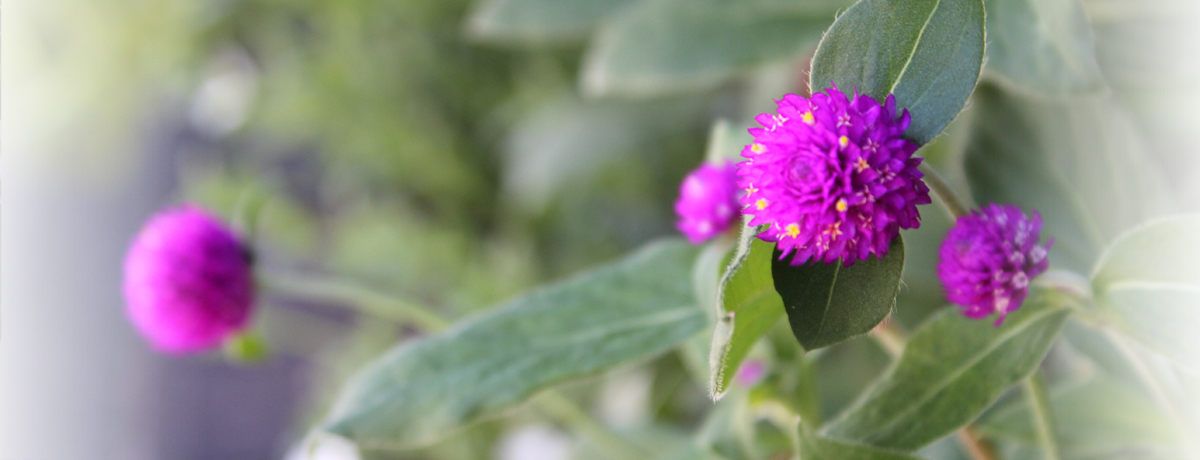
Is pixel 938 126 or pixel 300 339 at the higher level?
pixel 300 339

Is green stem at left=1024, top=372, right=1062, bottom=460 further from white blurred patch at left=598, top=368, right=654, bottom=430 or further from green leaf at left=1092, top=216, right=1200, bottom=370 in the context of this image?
white blurred patch at left=598, top=368, right=654, bottom=430

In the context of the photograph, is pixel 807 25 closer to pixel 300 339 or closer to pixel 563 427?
pixel 563 427

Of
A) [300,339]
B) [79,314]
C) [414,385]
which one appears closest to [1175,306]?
[414,385]

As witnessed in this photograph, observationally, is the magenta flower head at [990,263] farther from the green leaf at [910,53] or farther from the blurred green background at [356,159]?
the blurred green background at [356,159]

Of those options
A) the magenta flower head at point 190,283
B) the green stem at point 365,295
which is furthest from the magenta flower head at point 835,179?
the magenta flower head at point 190,283

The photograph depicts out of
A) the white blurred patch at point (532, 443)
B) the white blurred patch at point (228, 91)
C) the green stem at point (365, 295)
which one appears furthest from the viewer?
the white blurred patch at point (228, 91)

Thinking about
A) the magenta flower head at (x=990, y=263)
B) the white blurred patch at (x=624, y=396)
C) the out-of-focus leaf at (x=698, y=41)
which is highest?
the out-of-focus leaf at (x=698, y=41)

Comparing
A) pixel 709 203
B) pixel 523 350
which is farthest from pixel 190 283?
pixel 709 203
